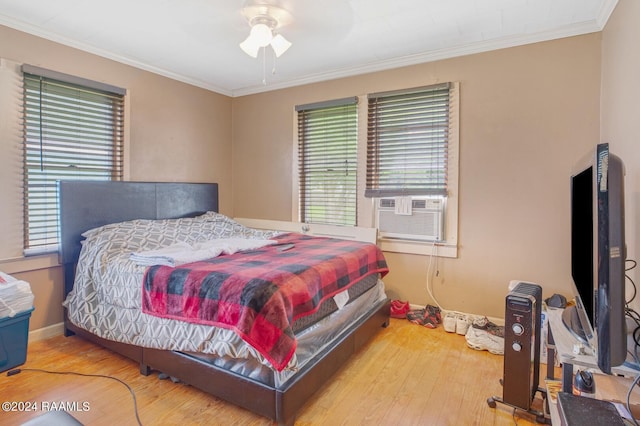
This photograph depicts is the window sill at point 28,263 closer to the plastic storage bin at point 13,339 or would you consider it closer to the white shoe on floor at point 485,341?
the plastic storage bin at point 13,339

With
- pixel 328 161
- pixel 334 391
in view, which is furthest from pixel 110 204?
pixel 334 391

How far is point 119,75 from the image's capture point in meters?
3.21

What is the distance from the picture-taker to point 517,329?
72.9 inches

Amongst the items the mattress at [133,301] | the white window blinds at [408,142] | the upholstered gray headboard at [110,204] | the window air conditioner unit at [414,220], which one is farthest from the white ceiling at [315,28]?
the mattress at [133,301]

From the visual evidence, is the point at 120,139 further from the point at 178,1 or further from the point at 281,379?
the point at 281,379

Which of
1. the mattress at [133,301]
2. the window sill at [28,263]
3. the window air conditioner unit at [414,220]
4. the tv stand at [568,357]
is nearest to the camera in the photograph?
the tv stand at [568,357]

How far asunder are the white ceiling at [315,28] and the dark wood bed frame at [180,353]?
1208mm

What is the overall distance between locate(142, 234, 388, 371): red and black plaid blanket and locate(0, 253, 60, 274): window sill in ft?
4.19

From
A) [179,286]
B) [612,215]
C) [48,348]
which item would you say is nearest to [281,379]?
[179,286]

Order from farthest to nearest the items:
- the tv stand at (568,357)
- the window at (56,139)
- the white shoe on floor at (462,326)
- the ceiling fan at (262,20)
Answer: the white shoe on floor at (462,326) → the window at (56,139) → the ceiling fan at (262,20) → the tv stand at (568,357)

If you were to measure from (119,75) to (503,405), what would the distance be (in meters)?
3.96

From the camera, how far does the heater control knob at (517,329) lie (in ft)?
6.05

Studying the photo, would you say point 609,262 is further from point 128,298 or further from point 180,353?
point 128,298

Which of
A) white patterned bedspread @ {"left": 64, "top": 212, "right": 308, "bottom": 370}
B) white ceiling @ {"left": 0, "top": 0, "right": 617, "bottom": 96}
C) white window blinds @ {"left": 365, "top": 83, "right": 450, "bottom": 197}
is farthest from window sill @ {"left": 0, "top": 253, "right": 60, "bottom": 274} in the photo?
white window blinds @ {"left": 365, "top": 83, "right": 450, "bottom": 197}
